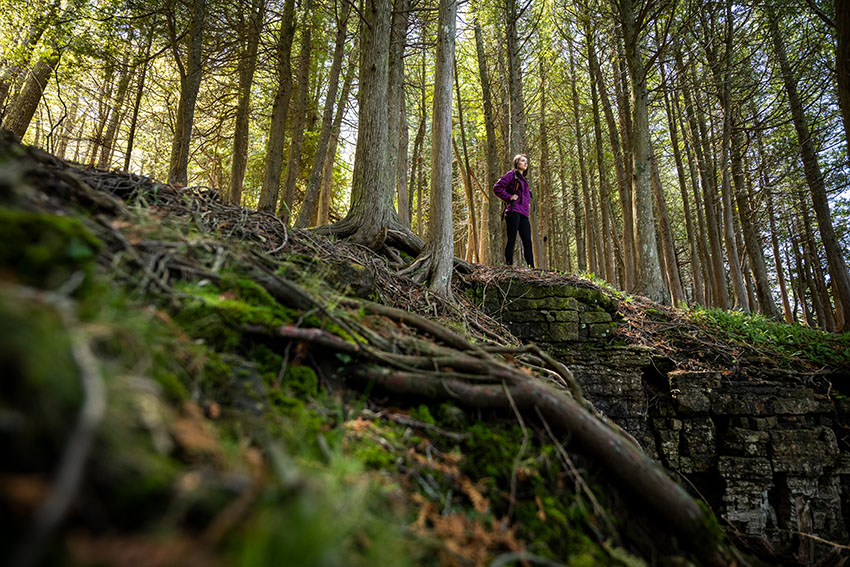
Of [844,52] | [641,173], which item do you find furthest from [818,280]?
[844,52]

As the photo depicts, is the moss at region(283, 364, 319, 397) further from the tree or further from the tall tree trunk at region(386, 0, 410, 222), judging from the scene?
the tall tree trunk at region(386, 0, 410, 222)

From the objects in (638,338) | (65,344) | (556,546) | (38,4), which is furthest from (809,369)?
(38,4)

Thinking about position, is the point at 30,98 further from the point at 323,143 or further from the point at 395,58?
the point at 395,58

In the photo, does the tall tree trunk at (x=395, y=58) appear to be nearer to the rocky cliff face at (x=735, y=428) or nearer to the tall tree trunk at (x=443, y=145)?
the tall tree trunk at (x=443, y=145)

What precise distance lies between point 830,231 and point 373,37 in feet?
33.9

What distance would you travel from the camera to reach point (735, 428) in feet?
16.9

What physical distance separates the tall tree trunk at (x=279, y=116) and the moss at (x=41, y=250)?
732 cm

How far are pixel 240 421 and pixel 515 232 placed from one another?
22.5 feet

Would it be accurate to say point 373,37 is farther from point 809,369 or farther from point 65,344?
point 809,369

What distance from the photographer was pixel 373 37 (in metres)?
6.09

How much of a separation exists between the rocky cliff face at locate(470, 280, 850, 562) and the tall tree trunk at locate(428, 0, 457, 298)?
48.3 inches

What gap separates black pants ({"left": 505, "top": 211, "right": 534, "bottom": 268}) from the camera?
24.5 feet

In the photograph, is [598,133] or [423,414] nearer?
[423,414]

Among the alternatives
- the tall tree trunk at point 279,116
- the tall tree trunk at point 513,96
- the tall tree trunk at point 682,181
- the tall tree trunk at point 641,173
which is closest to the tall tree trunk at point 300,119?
the tall tree trunk at point 279,116
